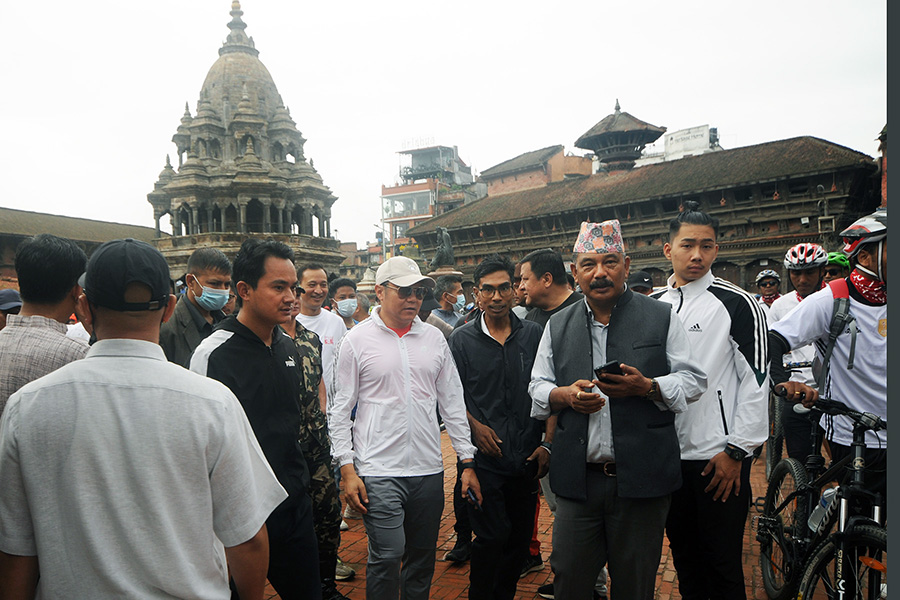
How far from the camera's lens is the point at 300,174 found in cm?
3803

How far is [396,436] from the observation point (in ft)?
10.6

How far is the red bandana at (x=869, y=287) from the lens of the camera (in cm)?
302

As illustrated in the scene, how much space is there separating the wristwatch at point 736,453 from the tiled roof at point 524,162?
42.3 metres

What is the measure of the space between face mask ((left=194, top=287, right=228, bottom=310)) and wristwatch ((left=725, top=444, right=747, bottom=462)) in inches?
131

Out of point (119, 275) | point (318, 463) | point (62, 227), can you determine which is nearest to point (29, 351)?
point (119, 275)

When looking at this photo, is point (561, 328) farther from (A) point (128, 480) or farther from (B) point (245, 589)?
(A) point (128, 480)

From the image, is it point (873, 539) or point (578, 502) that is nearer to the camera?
point (873, 539)

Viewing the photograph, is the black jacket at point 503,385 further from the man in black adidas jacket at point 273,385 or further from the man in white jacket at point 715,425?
the man in black adidas jacket at point 273,385

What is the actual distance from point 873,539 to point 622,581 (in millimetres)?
1069

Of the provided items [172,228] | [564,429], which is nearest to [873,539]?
[564,429]

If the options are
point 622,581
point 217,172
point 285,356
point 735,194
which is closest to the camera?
point 622,581

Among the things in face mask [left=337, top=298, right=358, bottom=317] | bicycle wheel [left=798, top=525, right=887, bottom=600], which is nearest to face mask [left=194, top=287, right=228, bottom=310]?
face mask [left=337, top=298, right=358, bottom=317]

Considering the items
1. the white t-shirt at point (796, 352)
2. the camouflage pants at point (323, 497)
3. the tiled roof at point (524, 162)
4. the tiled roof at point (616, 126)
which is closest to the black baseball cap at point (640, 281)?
the white t-shirt at point (796, 352)

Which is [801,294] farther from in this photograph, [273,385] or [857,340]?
[273,385]
